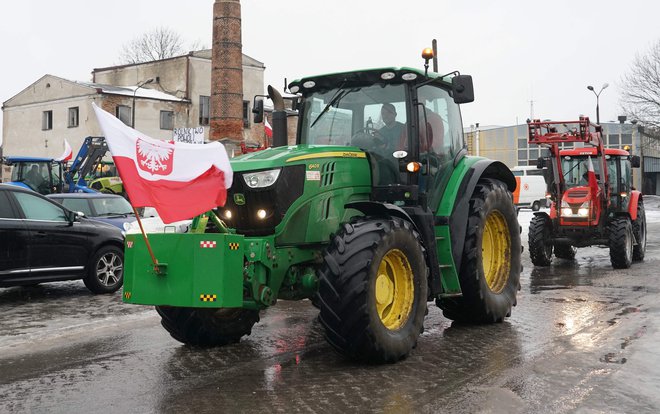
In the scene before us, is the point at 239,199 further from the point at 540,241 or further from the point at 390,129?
the point at 540,241

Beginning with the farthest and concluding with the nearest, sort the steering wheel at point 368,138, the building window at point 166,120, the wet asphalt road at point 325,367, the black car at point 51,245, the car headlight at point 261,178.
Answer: the building window at point 166,120 → the black car at point 51,245 → the steering wheel at point 368,138 → the car headlight at point 261,178 → the wet asphalt road at point 325,367

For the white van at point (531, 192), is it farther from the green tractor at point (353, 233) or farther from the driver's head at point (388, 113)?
the driver's head at point (388, 113)

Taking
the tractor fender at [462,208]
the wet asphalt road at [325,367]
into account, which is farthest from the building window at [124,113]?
the tractor fender at [462,208]

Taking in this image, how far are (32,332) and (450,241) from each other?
463cm

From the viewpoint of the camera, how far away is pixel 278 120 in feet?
24.9

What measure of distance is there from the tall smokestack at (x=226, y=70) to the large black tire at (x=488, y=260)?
26.8 metres

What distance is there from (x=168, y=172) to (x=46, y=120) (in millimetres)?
47496

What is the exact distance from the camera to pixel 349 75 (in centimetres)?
730

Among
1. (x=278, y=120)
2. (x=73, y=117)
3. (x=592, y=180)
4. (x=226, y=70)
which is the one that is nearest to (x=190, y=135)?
(x=226, y=70)

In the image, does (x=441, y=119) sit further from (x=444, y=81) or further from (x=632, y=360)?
(x=632, y=360)

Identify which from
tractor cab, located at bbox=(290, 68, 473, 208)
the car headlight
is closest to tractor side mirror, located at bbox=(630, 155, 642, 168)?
tractor cab, located at bbox=(290, 68, 473, 208)

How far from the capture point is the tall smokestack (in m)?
33.8

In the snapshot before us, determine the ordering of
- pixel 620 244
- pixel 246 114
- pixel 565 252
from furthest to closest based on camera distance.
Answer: pixel 246 114
pixel 565 252
pixel 620 244

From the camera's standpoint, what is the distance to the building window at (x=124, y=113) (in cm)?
4557
